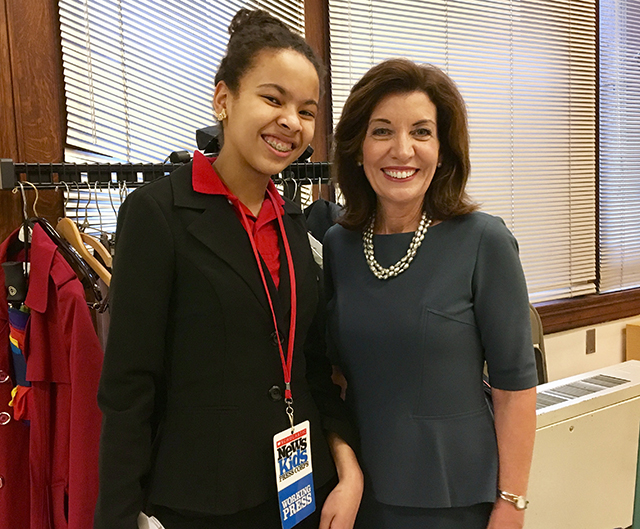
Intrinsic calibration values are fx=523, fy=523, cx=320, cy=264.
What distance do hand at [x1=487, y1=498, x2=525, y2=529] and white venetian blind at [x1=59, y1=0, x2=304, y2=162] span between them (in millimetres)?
1495

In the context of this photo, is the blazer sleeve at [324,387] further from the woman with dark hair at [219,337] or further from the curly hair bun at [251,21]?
the curly hair bun at [251,21]

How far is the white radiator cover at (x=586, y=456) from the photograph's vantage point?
5.78ft

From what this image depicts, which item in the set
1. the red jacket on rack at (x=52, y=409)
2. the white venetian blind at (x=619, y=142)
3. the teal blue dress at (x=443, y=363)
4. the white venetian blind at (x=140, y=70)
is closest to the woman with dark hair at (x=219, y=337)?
the teal blue dress at (x=443, y=363)

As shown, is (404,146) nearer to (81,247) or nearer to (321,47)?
(81,247)

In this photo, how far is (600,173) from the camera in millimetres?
3055

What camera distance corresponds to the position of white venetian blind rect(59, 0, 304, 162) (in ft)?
5.46

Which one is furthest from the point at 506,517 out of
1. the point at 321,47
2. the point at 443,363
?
the point at 321,47

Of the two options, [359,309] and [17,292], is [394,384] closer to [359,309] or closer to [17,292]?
[359,309]

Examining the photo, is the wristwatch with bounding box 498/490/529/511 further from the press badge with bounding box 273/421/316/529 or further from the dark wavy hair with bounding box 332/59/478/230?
the dark wavy hair with bounding box 332/59/478/230

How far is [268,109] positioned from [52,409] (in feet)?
2.88

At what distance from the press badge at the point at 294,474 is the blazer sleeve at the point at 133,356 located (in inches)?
9.2

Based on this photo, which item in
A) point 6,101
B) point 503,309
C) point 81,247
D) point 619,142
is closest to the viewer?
point 503,309

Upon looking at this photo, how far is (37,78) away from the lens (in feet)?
5.25

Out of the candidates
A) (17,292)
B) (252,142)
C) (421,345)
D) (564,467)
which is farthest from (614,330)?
(17,292)
